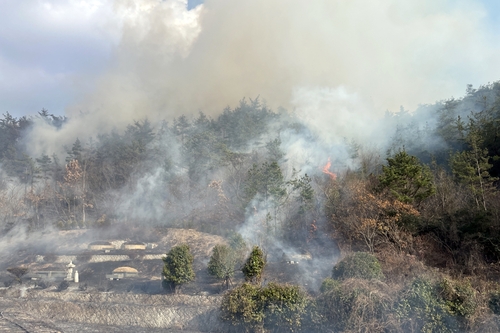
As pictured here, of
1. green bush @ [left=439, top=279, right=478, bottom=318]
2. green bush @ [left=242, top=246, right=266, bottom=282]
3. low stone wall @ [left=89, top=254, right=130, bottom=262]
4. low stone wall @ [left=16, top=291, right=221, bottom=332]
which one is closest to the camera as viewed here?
green bush @ [left=439, top=279, right=478, bottom=318]

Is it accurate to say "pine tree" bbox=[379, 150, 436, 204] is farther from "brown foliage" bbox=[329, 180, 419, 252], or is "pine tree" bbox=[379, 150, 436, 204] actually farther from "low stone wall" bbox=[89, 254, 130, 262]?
"low stone wall" bbox=[89, 254, 130, 262]

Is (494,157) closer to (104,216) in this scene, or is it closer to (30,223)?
(104,216)

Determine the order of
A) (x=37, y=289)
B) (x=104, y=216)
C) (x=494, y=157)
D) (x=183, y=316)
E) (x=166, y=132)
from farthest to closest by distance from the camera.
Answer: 1. (x=166, y=132)
2. (x=104, y=216)
3. (x=494, y=157)
4. (x=37, y=289)
5. (x=183, y=316)

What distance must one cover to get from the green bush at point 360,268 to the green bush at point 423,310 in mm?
2483

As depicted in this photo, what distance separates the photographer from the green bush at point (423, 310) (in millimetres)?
10555

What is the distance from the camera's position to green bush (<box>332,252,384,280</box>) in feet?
44.5

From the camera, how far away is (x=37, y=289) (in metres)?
20.7

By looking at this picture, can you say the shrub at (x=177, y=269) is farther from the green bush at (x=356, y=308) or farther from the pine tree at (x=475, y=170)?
the pine tree at (x=475, y=170)

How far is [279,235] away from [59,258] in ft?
52.5

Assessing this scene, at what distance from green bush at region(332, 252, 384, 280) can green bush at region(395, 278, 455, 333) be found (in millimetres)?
2483

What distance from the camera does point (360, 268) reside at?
45.2 feet

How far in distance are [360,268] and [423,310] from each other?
3252 mm

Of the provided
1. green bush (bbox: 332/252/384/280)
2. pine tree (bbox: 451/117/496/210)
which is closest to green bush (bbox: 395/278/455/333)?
green bush (bbox: 332/252/384/280)

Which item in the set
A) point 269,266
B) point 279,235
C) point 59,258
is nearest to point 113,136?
point 59,258
